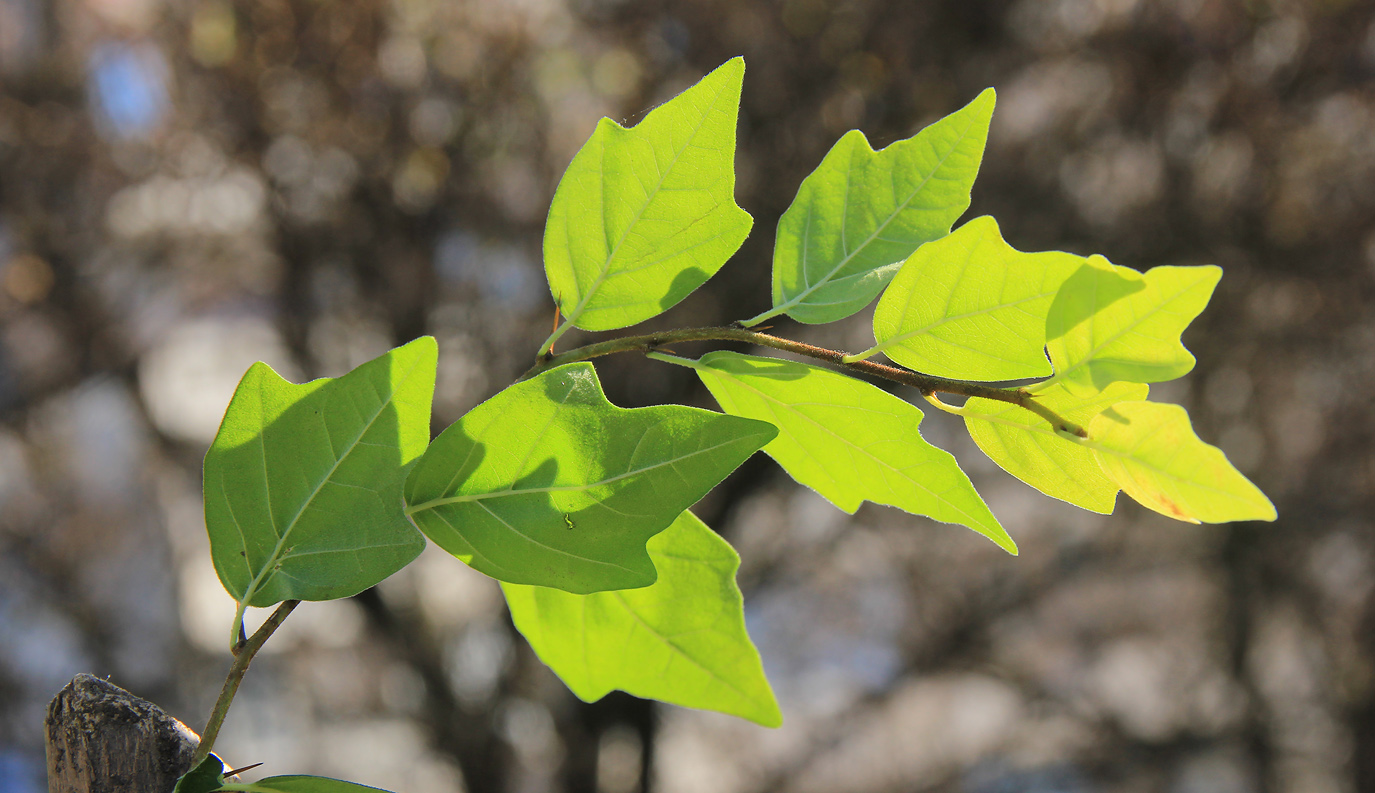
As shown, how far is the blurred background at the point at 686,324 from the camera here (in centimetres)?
224

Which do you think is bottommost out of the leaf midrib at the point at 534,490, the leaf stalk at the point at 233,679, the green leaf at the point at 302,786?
the green leaf at the point at 302,786

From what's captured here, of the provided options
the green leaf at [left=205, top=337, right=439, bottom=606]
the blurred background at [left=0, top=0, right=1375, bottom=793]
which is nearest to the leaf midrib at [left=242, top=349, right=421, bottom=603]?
the green leaf at [left=205, top=337, right=439, bottom=606]

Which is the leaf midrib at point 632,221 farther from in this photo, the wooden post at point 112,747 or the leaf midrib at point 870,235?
the wooden post at point 112,747

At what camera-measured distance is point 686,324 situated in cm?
243

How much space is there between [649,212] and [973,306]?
93mm

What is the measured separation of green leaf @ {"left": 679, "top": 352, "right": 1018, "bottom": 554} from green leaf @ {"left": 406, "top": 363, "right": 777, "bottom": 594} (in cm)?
4

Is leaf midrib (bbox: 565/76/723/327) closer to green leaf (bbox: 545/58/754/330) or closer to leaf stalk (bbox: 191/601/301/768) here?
green leaf (bbox: 545/58/754/330)

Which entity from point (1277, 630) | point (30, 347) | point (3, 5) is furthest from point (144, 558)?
point (1277, 630)

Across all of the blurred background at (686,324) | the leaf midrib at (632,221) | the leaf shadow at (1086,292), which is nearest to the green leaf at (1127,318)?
the leaf shadow at (1086,292)

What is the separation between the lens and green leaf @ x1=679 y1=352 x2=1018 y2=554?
0.23 metres

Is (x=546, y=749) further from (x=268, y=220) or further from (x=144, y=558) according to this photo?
(x=268, y=220)

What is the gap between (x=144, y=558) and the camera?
2428 mm

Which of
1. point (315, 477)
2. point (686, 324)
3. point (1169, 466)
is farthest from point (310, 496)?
point (686, 324)

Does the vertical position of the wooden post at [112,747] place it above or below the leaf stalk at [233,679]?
below
